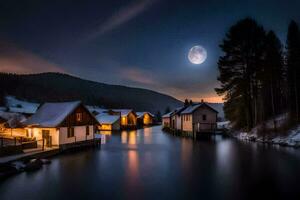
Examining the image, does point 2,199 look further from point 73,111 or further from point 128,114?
point 128,114

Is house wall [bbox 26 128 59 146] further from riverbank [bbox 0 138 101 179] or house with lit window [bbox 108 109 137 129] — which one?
house with lit window [bbox 108 109 137 129]

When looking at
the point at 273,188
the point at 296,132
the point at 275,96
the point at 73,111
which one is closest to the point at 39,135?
the point at 73,111

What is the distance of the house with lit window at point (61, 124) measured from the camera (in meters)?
33.3

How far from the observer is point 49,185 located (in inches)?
723

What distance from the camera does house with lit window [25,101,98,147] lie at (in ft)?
109

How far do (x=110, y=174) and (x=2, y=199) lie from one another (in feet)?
27.4

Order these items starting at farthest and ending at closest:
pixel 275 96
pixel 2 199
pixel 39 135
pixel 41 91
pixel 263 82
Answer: pixel 41 91 → pixel 275 96 → pixel 263 82 → pixel 39 135 → pixel 2 199

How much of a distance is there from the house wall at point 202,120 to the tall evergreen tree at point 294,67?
16639 millimetres

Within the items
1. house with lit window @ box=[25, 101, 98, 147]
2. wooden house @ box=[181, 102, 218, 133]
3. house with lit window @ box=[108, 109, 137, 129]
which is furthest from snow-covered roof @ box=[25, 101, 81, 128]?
house with lit window @ box=[108, 109, 137, 129]

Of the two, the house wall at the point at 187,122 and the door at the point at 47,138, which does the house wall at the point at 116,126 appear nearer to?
the house wall at the point at 187,122

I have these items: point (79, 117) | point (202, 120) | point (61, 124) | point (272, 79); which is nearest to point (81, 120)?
point (79, 117)

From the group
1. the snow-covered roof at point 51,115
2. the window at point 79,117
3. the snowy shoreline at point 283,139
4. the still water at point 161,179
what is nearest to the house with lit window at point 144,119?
the snowy shoreline at point 283,139

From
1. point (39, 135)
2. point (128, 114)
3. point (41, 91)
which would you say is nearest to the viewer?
point (39, 135)

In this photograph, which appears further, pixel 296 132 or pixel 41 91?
pixel 41 91
